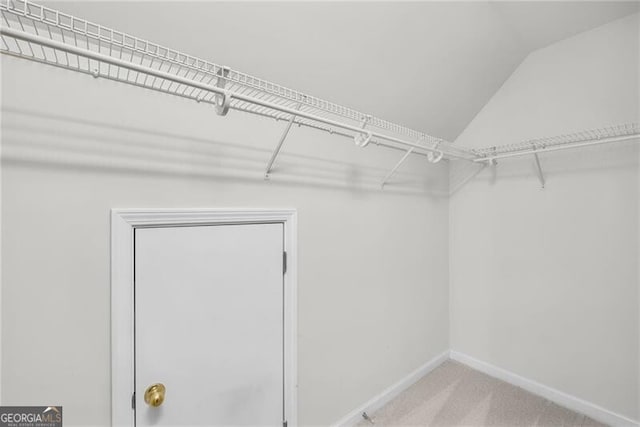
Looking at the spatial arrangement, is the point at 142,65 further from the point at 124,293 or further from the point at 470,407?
the point at 470,407

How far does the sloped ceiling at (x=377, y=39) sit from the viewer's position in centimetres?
118

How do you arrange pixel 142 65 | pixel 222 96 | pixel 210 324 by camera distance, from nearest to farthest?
pixel 142 65
pixel 222 96
pixel 210 324

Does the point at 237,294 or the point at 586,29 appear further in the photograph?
the point at 586,29

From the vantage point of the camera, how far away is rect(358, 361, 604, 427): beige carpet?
197cm

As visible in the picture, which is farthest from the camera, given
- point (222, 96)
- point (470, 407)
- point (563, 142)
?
point (470, 407)

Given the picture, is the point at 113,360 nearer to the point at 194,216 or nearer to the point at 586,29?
the point at 194,216

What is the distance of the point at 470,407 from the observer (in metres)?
2.10

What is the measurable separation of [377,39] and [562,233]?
2.00 m

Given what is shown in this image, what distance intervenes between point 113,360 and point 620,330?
3.03 m

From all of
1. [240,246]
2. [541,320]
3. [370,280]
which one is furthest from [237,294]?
[541,320]

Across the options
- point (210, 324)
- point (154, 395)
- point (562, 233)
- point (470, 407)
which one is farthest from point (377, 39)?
point (470, 407)

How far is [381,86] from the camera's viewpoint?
1.81 meters

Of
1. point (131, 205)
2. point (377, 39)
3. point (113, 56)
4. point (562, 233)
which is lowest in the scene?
point (562, 233)

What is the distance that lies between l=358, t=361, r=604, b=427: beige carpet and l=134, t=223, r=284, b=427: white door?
3.33 feet
